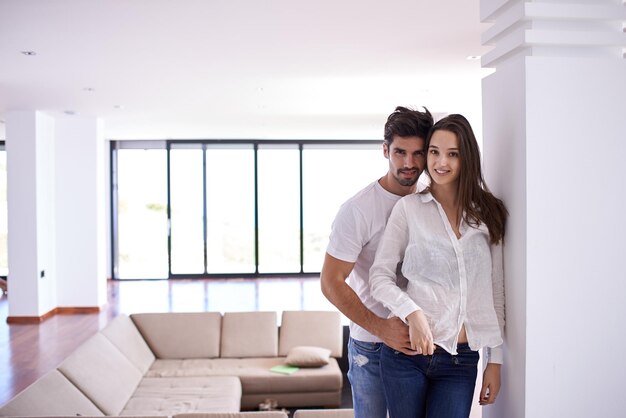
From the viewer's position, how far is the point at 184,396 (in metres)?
4.67

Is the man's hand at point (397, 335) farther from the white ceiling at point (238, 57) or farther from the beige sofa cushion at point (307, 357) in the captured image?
the beige sofa cushion at point (307, 357)

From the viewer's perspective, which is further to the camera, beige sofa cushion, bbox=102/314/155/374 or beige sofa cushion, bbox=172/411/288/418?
beige sofa cushion, bbox=102/314/155/374

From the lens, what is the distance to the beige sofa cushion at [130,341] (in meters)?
5.06

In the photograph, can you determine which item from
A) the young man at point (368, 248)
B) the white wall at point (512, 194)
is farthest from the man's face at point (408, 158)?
the white wall at point (512, 194)

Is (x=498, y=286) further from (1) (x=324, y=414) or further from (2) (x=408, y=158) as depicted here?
(1) (x=324, y=414)

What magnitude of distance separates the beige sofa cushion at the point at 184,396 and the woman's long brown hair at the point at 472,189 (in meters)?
3.09

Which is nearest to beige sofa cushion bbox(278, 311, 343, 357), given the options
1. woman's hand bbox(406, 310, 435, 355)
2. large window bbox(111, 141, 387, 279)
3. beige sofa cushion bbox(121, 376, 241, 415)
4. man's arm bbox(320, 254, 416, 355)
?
beige sofa cushion bbox(121, 376, 241, 415)

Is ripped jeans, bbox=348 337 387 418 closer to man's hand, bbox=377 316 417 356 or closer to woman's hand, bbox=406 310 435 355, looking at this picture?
man's hand, bbox=377 316 417 356

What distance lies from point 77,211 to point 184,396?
17.4 ft

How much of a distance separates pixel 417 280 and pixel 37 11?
10.6ft

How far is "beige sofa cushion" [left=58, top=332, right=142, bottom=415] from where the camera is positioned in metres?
4.04

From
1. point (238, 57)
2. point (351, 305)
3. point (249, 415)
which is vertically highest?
point (238, 57)

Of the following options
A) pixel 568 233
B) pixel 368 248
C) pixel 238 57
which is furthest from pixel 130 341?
pixel 568 233

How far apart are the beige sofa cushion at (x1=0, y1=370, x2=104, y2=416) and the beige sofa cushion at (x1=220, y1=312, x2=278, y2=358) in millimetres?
1907
